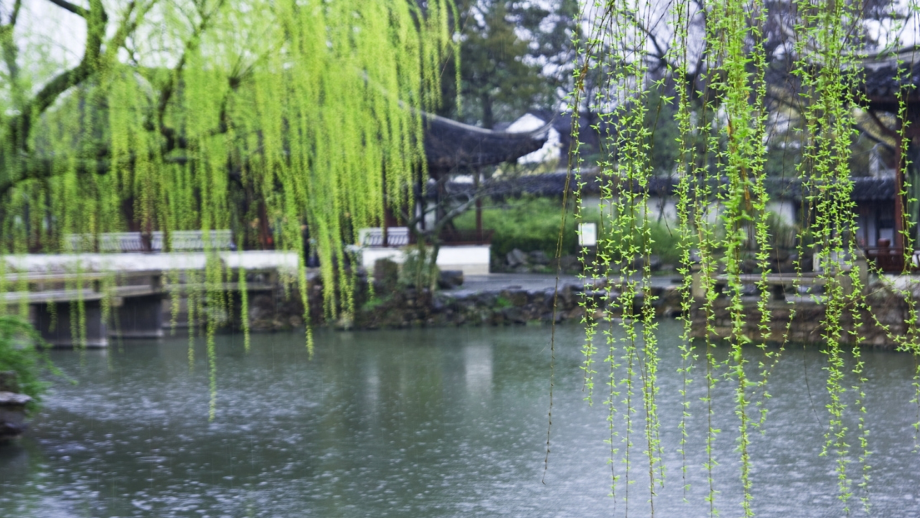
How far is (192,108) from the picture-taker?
2.87 meters

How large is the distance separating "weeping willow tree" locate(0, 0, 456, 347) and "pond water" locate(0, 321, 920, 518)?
3.23 ft

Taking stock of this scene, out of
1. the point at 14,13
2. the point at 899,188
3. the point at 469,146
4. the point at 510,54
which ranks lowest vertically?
the point at 899,188

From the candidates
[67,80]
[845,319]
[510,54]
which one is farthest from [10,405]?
[510,54]

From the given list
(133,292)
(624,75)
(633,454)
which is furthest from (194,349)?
(624,75)

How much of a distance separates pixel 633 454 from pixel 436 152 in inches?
334

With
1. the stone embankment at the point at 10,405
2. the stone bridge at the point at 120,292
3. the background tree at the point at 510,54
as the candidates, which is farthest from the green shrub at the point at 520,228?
the stone embankment at the point at 10,405

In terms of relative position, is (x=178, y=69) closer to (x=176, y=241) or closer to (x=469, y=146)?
(x=176, y=241)

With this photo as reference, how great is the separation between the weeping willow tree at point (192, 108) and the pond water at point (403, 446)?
98 cm

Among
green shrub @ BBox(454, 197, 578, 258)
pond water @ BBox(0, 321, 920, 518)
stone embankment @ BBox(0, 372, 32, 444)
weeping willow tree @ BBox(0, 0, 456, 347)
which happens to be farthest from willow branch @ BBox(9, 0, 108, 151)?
green shrub @ BBox(454, 197, 578, 258)

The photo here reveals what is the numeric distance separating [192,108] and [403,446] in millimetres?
2123

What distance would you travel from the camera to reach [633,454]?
4.07 m

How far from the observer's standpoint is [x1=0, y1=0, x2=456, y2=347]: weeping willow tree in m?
2.83

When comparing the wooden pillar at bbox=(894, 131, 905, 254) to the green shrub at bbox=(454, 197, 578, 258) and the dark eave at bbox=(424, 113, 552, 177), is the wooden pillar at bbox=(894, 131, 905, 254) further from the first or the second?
the green shrub at bbox=(454, 197, 578, 258)

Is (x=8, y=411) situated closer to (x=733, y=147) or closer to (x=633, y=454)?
(x=633, y=454)
